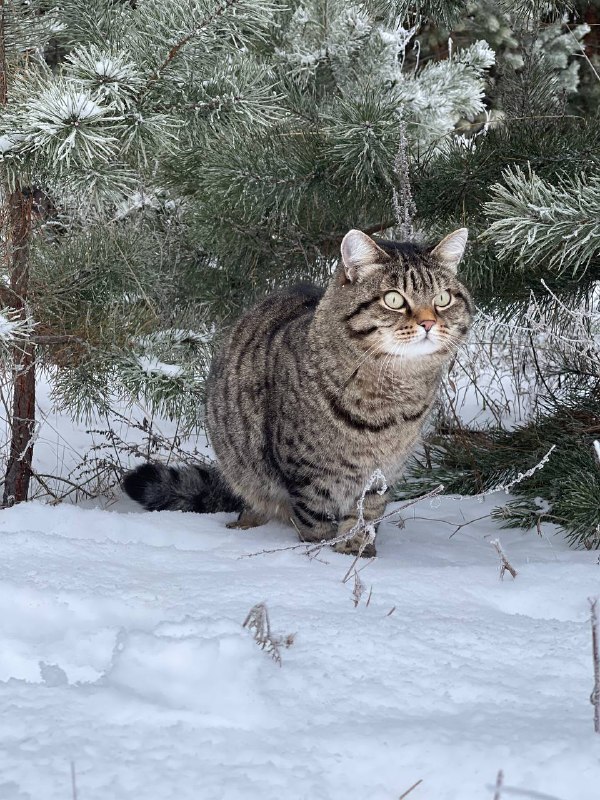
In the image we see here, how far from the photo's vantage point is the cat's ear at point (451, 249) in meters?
2.58

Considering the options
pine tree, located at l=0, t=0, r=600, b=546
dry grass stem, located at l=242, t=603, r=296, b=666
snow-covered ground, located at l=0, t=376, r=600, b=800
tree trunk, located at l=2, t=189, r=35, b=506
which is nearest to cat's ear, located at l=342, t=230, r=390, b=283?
pine tree, located at l=0, t=0, r=600, b=546

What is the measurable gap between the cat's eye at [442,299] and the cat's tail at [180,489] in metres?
1.08

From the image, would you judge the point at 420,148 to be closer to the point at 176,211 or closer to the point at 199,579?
the point at 176,211

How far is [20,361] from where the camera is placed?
2.98 metres

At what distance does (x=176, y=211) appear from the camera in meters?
4.08

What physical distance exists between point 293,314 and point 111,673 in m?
1.86

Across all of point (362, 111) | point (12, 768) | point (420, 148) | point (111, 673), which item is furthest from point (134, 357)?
point (12, 768)

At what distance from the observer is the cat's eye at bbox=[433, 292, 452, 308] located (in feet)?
8.64

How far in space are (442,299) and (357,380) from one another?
0.36 m

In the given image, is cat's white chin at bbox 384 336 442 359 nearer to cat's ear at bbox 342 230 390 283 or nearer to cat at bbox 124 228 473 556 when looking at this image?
cat at bbox 124 228 473 556

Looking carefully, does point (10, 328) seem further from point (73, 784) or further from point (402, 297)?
point (73, 784)

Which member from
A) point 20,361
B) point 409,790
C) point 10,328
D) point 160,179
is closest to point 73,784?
point 409,790

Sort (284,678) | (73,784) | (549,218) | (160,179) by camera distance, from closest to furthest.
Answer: (73,784)
(284,678)
(549,218)
(160,179)

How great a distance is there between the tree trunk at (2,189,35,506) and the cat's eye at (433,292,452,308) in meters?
1.29
